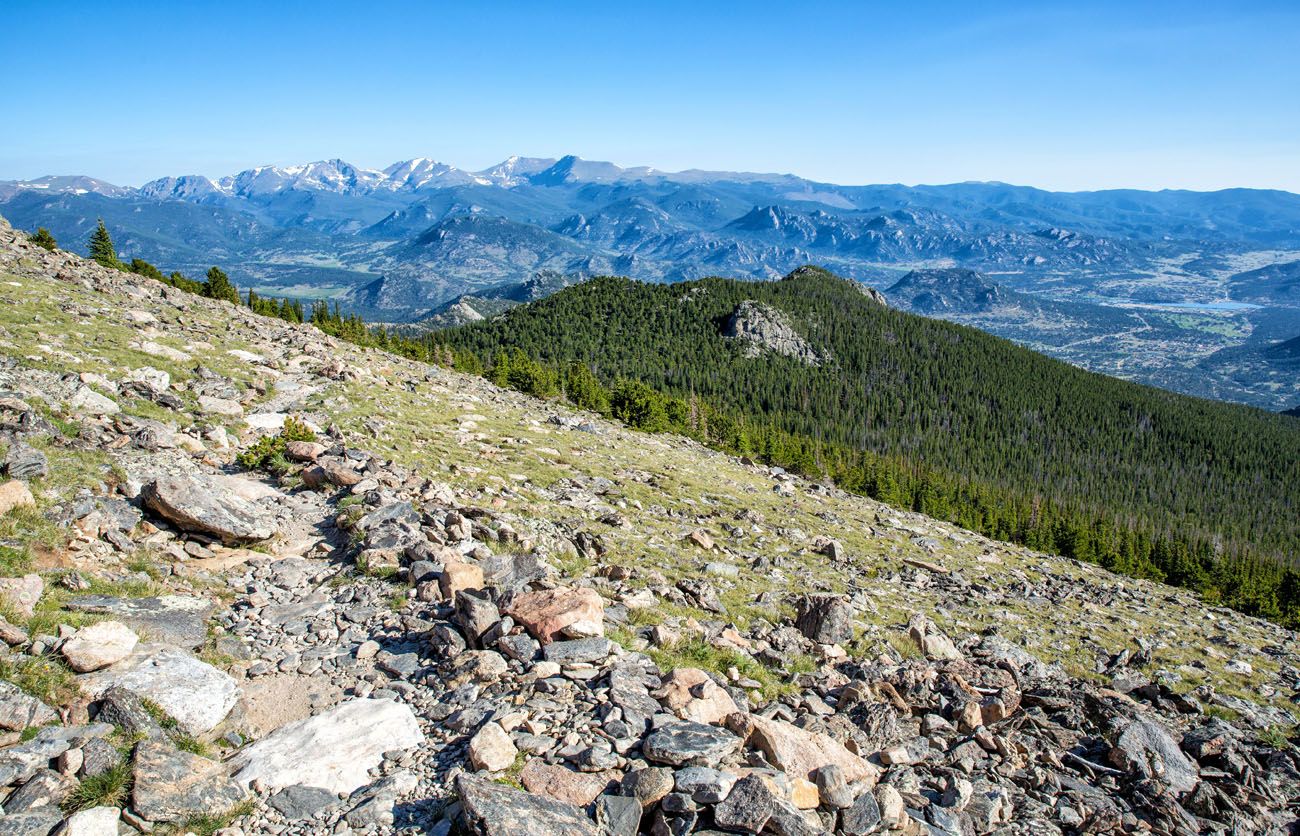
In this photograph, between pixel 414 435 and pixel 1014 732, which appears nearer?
pixel 1014 732

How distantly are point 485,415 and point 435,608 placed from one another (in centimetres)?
3019

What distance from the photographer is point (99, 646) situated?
1094 cm

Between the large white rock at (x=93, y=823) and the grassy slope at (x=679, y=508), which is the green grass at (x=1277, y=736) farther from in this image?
the large white rock at (x=93, y=823)

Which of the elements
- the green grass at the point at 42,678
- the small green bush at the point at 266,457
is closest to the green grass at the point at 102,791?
the green grass at the point at 42,678

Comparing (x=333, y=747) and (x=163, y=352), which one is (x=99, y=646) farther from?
(x=163, y=352)

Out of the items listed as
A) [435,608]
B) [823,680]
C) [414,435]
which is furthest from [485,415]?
[823,680]

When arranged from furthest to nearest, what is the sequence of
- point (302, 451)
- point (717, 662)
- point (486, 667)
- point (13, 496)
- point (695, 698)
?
point (302, 451) < point (13, 496) < point (717, 662) < point (486, 667) < point (695, 698)

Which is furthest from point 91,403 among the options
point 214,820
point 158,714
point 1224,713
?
point 1224,713

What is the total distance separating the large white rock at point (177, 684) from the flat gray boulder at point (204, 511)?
5703 millimetres

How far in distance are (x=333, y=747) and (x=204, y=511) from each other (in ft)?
32.2

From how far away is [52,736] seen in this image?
29.7 ft

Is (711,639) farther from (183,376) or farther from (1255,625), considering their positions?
(1255,625)

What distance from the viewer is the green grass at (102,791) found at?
8.23 m

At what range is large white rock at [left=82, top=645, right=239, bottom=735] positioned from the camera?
10383mm
